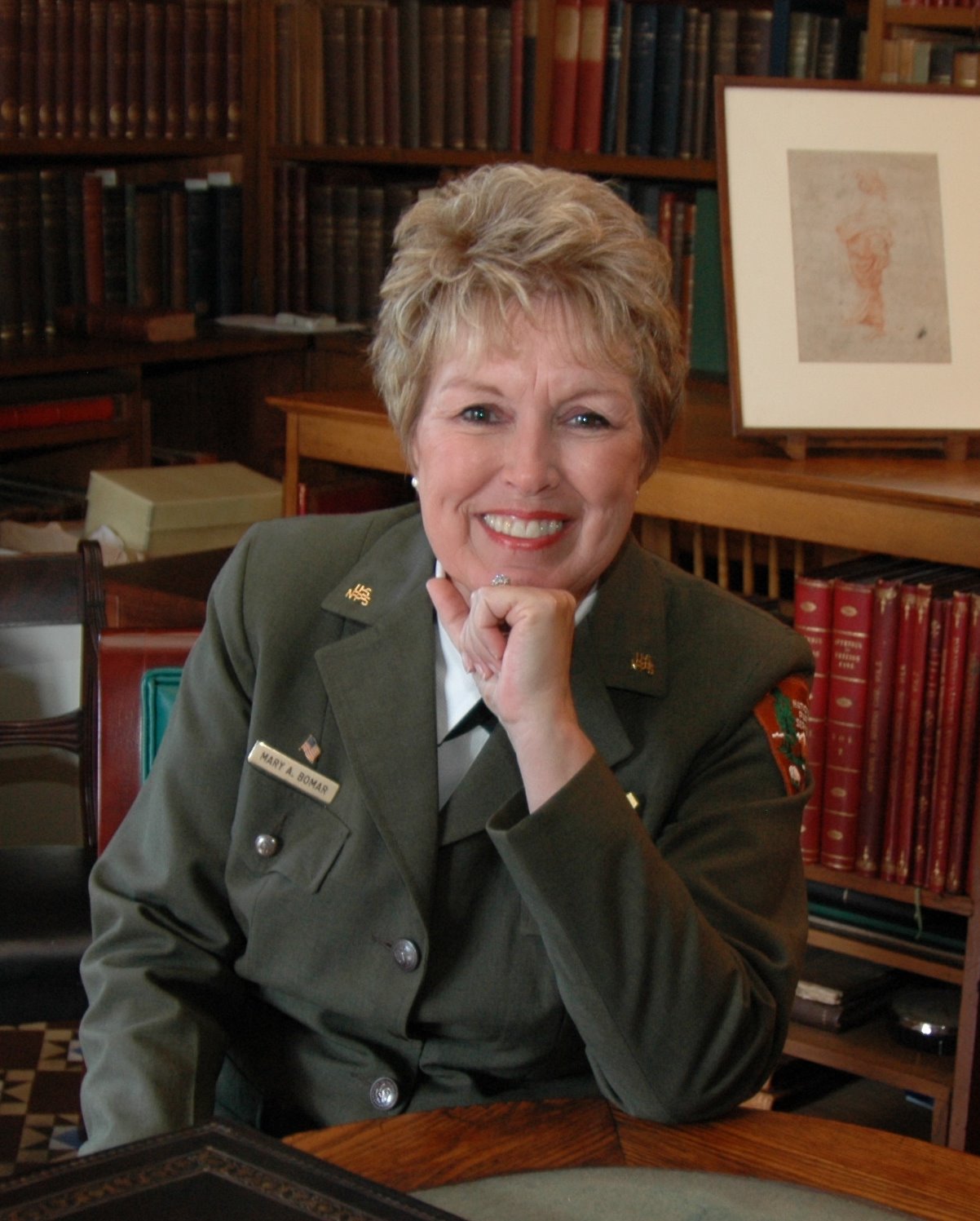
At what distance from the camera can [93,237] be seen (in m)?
3.59

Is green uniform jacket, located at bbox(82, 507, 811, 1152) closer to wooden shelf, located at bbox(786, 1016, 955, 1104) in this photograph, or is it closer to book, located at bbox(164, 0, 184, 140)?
wooden shelf, located at bbox(786, 1016, 955, 1104)

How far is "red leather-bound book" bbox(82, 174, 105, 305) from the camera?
3.54m

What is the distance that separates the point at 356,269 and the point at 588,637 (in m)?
2.69

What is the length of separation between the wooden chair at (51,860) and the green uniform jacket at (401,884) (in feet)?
2.44

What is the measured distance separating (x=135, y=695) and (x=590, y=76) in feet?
7.23

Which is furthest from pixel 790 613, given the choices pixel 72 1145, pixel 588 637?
pixel 72 1145

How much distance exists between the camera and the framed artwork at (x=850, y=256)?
6.47ft

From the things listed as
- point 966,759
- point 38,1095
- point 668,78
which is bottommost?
point 38,1095

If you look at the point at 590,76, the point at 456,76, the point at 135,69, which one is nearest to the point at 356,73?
the point at 456,76

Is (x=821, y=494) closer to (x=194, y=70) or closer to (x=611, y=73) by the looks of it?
(x=611, y=73)

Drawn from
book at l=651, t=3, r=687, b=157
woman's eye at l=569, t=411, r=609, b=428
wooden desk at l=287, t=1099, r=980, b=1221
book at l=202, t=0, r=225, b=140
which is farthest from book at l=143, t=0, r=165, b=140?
wooden desk at l=287, t=1099, r=980, b=1221

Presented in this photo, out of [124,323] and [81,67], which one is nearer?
[81,67]

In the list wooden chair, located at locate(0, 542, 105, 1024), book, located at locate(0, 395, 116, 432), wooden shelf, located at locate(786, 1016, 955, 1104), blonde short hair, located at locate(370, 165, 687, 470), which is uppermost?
blonde short hair, located at locate(370, 165, 687, 470)

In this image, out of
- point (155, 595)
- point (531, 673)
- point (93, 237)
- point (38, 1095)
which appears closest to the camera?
point (531, 673)
